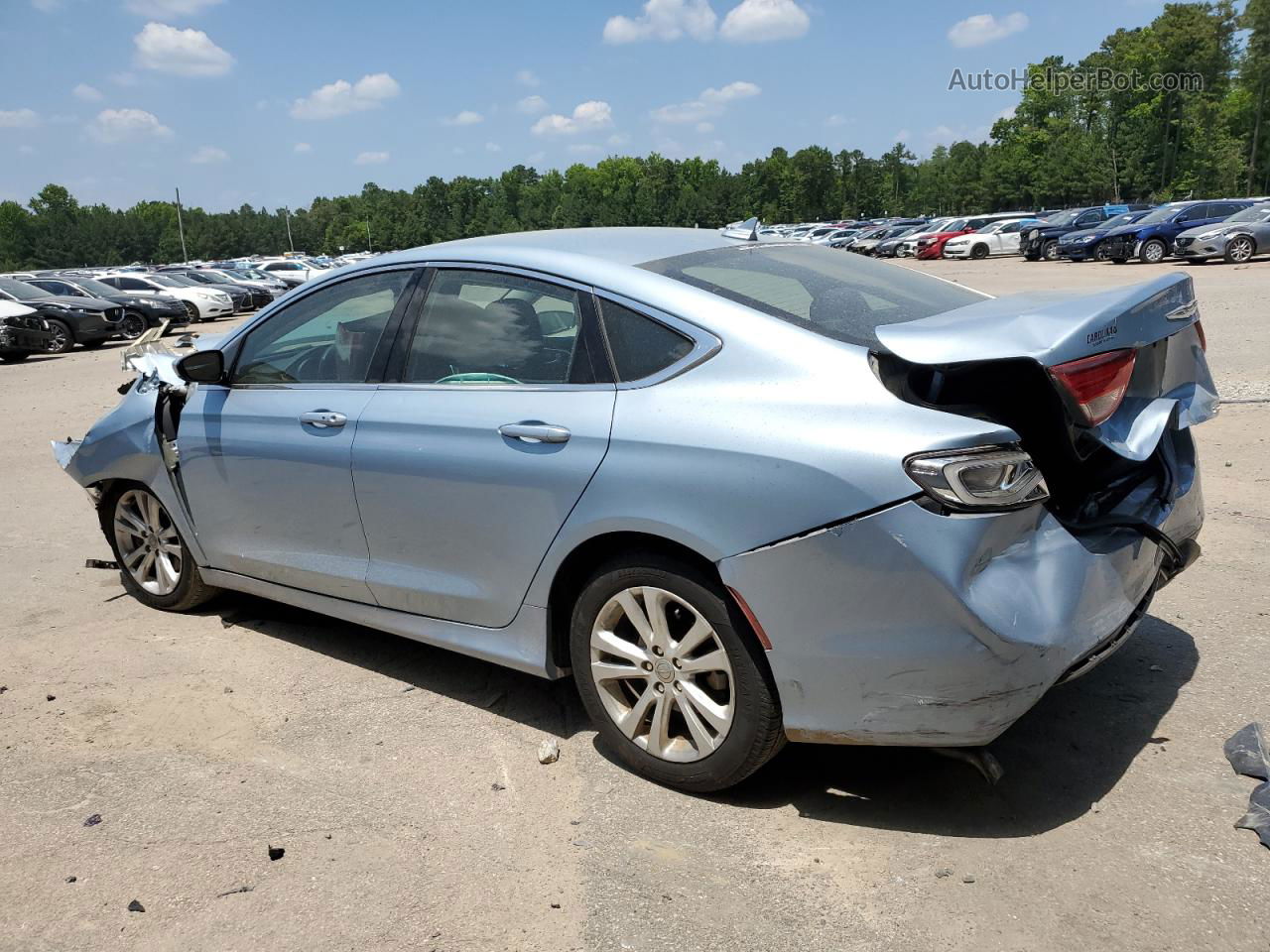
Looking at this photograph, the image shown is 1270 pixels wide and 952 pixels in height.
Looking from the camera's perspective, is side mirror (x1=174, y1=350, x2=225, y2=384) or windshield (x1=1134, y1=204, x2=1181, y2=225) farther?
windshield (x1=1134, y1=204, x2=1181, y2=225)

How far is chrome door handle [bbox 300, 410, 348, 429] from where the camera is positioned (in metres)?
3.95

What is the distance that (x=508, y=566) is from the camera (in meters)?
3.47

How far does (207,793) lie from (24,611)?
2.52 meters

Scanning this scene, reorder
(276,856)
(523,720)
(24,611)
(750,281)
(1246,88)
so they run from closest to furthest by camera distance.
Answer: (276,856) → (750,281) → (523,720) → (24,611) → (1246,88)

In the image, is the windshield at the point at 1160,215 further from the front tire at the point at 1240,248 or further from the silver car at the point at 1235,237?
the front tire at the point at 1240,248

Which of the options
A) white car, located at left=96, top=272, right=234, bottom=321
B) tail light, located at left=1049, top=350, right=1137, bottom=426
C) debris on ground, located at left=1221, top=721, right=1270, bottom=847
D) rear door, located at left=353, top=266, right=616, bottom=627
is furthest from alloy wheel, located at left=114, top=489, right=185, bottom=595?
white car, located at left=96, top=272, right=234, bottom=321

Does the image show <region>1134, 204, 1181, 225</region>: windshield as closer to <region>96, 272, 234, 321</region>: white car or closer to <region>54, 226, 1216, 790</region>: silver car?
<region>96, 272, 234, 321</region>: white car

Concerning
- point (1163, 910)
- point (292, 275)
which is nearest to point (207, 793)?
point (1163, 910)

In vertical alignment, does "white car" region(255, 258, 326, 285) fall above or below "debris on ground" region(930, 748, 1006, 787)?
above

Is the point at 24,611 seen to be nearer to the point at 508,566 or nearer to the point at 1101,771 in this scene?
the point at 508,566

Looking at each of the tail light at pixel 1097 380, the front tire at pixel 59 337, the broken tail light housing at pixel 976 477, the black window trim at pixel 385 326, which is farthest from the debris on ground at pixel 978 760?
the front tire at pixel 59 337

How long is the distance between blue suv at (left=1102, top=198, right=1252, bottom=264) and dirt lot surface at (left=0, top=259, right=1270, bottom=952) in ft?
90.2

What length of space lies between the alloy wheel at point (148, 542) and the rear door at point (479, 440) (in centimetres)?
162

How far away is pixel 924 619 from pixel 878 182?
13117 centimetres
